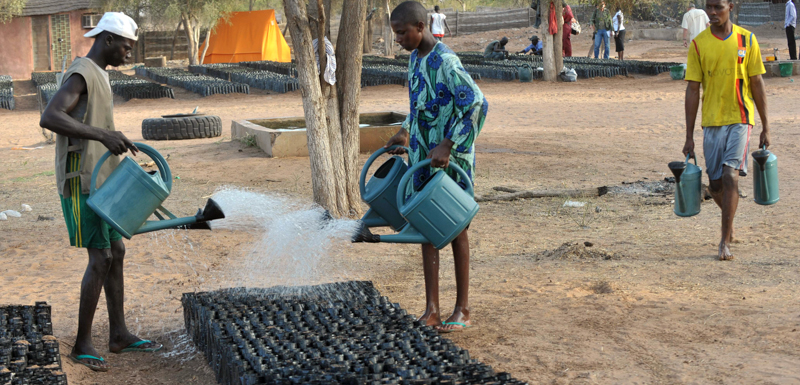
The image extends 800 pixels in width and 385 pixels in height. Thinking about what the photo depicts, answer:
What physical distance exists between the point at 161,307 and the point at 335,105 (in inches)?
103

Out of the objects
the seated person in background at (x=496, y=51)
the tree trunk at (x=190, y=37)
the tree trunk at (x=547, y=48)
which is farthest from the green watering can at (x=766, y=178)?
the tree trunk at (x=190, y=37)

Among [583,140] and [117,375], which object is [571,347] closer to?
[117,375]

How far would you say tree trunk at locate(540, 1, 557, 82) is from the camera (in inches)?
791

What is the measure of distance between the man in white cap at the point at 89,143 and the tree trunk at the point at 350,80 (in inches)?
121

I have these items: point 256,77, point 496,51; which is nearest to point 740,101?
point 256,77

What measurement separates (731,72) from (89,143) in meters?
4.23

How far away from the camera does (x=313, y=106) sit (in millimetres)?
6609

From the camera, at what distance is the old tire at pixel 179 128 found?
1306cm

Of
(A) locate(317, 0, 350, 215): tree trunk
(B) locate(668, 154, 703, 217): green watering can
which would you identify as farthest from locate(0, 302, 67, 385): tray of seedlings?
(B) locate(668, 154, 703, 217): green watering can

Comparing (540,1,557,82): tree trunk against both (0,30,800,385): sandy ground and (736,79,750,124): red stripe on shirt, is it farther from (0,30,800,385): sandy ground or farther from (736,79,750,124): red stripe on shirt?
(736,79,750,124): red stripe on shirt

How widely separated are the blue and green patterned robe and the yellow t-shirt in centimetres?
228

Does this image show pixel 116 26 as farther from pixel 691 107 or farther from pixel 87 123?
pixel 691 107

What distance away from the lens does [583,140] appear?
1179 cm

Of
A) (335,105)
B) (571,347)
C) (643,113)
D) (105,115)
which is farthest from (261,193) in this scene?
(643,113)
